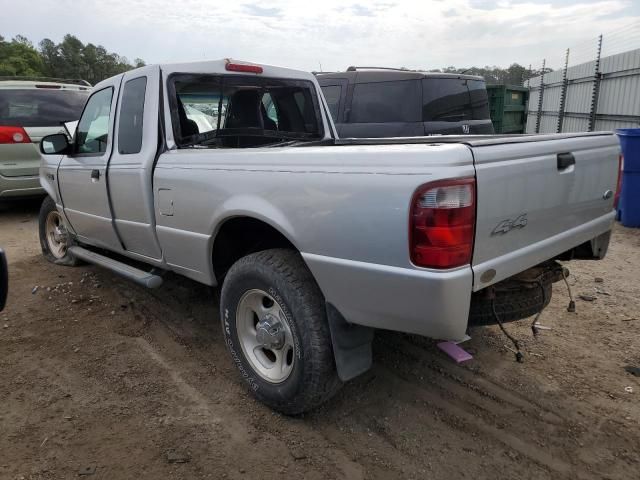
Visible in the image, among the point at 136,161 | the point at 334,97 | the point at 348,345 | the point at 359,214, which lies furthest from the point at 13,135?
the point at 359,214

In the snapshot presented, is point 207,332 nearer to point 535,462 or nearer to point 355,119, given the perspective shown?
point 535,462

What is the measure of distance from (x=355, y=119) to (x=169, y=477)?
17.8ft

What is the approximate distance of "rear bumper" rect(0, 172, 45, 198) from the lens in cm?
739

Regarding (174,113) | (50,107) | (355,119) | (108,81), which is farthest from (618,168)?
(50,107)

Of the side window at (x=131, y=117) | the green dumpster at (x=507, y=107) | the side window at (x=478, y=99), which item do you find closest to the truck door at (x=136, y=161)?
the side window at (x=131, y=117)

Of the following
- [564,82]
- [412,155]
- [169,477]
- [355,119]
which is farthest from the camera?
[564,82]

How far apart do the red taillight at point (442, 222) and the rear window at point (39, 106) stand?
684cm

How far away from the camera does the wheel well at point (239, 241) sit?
297 cm

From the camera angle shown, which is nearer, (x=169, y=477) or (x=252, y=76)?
(x=169, y=477)

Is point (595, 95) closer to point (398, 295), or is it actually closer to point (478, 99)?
point (478, 99)

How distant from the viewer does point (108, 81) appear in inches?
163

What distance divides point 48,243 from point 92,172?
2.19 meters

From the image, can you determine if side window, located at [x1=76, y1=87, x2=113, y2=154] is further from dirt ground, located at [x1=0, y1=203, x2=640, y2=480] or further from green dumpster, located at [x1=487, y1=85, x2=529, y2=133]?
green dumpster, located at [x1=487, y1=85, x2=529, y2=133]

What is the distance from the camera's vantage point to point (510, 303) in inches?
101
